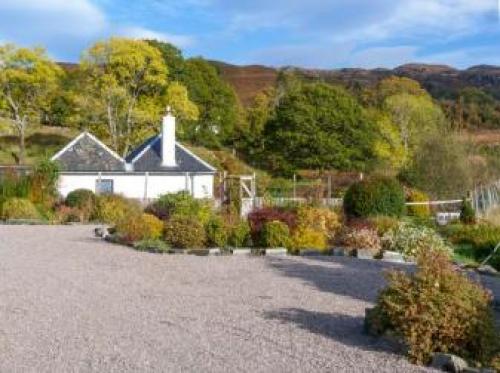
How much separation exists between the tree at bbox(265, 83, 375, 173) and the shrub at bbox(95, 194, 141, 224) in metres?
29.1

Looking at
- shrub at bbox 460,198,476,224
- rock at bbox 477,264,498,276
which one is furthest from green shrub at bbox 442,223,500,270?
rock at bbox 477,264,498,276

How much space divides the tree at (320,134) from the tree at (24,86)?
17607 millimetres

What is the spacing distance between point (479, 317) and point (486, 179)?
A: 28596 mm

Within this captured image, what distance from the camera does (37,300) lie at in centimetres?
1078

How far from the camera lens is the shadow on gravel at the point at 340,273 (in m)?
11.5

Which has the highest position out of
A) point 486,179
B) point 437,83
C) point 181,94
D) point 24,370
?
point 437,83

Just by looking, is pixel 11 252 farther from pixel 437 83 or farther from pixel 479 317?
pixel 437 83

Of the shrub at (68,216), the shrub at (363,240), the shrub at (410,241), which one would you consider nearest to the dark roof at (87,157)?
the shrub at (68,216)

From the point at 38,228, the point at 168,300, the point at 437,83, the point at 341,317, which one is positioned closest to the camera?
the point at 341,317

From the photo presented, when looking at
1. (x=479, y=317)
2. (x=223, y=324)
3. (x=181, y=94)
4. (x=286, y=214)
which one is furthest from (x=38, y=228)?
(x=181, y=94)

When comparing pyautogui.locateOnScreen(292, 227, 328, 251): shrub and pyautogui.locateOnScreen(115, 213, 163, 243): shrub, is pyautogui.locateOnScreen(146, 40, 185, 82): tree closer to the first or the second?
pyautogui.locateOnScreen(115, 213, 163, 243): shrub

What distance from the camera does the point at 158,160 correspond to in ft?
130

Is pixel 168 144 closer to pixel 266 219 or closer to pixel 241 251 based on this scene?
pixel 266 219

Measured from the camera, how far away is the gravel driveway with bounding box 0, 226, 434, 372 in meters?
7.31
